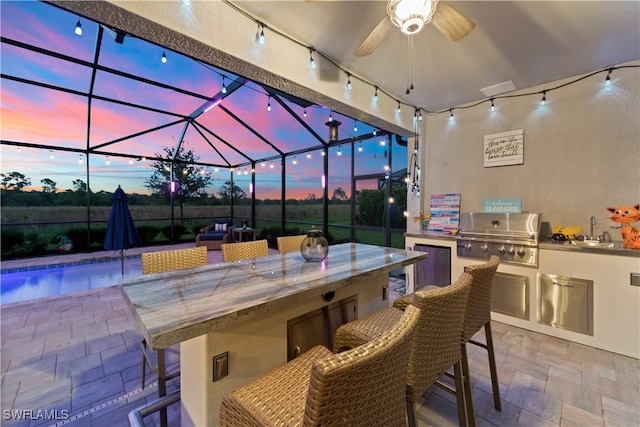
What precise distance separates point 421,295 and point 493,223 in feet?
8.72

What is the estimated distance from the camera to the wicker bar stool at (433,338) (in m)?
1.06

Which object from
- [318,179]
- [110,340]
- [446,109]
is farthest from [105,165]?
[446,109]

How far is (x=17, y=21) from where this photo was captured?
125 inches

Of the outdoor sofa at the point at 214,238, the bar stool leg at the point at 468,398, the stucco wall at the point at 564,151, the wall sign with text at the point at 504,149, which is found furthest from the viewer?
the outdoor sofa at the point at 214,238

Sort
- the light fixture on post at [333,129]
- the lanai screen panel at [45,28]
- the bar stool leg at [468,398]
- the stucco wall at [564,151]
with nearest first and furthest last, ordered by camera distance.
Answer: the bar stool leg at [468,398] → the stucco wall at [564,151] → the lanai screen panel at [45,28] → the light fixture on post at [333,129]

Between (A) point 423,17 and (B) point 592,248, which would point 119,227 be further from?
(B) point 592,248

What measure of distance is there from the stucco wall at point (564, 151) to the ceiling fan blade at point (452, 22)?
7.26 ft

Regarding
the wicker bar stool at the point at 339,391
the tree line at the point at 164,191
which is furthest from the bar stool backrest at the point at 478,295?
the tree line at the point at 164,191

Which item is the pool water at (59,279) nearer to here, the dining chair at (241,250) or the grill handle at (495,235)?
the dining chair at (241,250)

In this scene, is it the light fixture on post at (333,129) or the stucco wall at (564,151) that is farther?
the light fixture on post at (333,129)

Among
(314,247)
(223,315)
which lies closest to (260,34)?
(314,247)

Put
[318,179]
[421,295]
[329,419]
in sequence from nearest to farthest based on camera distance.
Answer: [329,419] < [421,295] < [318,179]

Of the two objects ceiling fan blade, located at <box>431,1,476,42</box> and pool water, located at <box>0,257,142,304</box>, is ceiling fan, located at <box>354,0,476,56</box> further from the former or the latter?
pool water, located at <box>0,257,142,304</box>

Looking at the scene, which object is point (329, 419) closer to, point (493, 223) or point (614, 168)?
point (493, 223)
